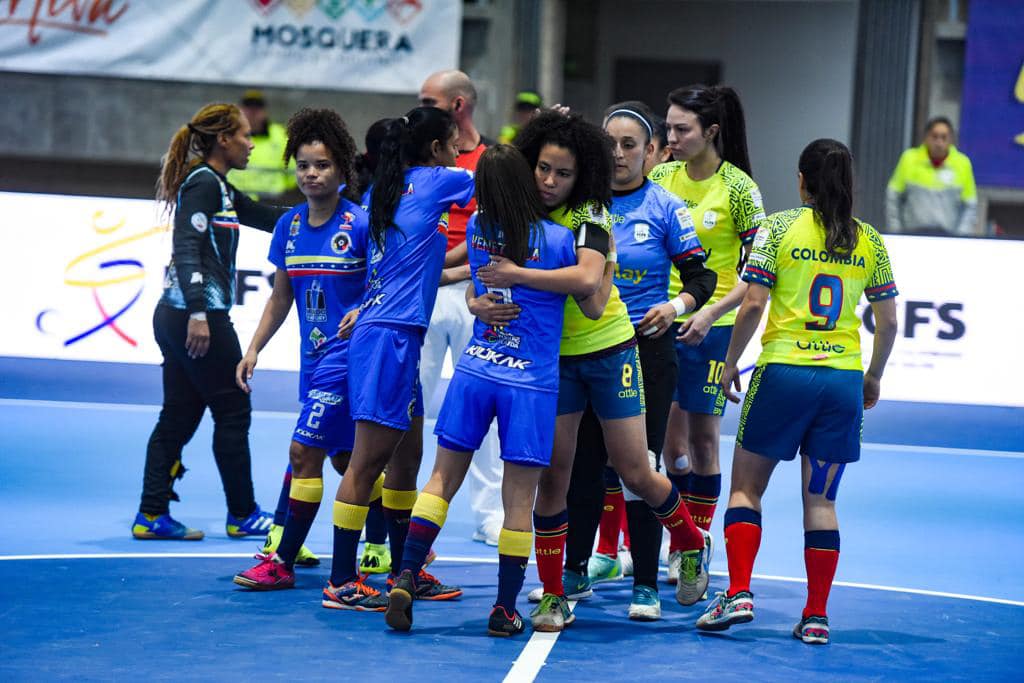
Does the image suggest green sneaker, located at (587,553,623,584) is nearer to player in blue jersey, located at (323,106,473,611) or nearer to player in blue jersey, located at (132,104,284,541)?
player in blue jersey, located at (323,106,473,611)

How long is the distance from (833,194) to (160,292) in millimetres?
5862

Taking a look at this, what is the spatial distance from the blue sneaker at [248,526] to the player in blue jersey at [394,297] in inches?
56.7

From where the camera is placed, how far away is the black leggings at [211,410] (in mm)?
6758

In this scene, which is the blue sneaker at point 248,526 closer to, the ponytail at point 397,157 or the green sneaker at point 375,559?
the green sneaker at point 375,559

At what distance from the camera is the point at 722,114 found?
6242mm

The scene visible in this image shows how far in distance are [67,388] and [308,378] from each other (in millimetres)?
4948

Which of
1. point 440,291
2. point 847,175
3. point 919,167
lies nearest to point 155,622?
point 440,291

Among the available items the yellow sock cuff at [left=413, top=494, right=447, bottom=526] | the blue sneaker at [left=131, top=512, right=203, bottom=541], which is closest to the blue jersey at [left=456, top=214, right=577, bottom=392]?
the yellow sock cuff at [left=413, top=494, right=447, bottom=526]

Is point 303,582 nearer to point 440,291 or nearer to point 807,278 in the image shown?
point 440,291

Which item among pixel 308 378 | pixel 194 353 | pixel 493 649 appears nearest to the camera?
pixel 493 649

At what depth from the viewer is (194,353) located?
6691mm

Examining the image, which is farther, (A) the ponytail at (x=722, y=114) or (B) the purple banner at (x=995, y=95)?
(B) the purple banner at (x=995, y=95)

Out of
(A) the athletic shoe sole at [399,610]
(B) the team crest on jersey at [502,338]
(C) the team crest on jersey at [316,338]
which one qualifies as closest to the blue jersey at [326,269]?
(C) the team crest on jersey at [316,338]

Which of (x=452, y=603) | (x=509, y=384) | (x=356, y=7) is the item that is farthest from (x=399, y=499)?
(x=356, y=7)
